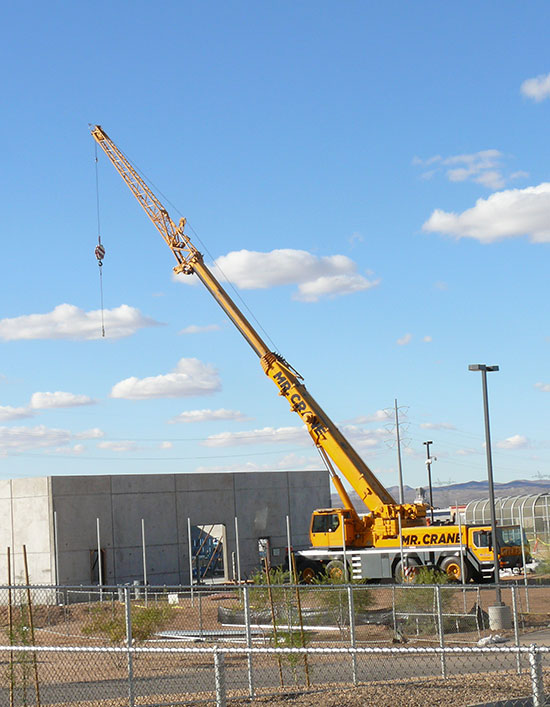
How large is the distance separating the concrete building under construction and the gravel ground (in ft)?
73.3

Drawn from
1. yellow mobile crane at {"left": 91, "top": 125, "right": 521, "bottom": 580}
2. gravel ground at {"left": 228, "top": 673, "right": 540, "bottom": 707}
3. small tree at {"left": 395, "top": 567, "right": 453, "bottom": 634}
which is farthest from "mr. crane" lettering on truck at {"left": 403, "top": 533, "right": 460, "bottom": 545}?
gravel ground at {"left": 228, "top": 673, "right": 540, "bottom": 707}

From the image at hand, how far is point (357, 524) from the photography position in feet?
111

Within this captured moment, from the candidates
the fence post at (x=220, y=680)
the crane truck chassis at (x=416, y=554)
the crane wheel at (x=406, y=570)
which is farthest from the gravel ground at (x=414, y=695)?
the crane wheel at (x=406, y=570)

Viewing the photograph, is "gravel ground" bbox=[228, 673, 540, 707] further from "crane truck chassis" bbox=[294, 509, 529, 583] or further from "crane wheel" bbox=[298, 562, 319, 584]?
"crane wheel" bbox=[298, 562, 319, 584]

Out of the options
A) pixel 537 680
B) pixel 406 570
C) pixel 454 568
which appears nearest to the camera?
pixel 537 680

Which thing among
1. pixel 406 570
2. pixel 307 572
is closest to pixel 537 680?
pixel 406 570

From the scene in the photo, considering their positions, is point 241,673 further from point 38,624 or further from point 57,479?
point 57,479

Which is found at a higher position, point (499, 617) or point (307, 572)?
point (499, 617)

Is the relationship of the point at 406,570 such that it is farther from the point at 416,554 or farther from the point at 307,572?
the point at 307,572

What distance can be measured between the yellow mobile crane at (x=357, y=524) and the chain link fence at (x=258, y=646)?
182 centimetres

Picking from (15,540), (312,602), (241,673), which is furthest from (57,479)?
(241,673)

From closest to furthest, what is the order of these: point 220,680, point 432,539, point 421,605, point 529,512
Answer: point 220,680 < point 421,605 < point 432,539 < point 529,512

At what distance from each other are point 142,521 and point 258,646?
18064mm

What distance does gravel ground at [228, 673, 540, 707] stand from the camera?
9.68 metres
